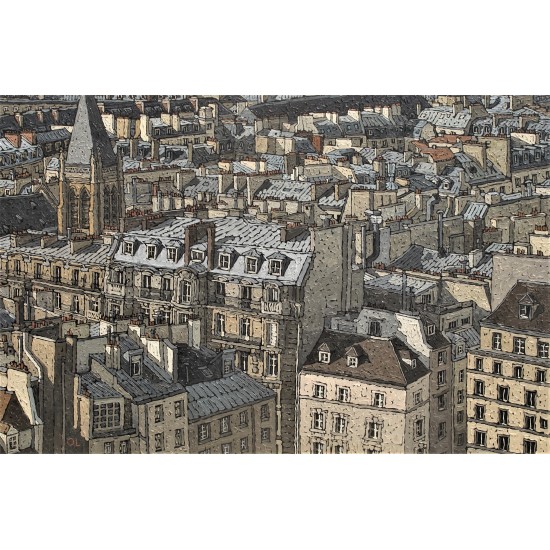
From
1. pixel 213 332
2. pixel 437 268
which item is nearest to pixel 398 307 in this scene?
pixel 437 268

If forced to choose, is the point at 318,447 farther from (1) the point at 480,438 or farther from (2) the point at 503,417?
(2) the point at 503,417

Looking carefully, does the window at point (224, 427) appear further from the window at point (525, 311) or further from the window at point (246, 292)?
the window at point (525, 311)

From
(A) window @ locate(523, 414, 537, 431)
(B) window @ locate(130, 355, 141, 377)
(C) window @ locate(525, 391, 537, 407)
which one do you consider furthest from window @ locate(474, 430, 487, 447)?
(B) window @ locate(130, 355, 141, 377)

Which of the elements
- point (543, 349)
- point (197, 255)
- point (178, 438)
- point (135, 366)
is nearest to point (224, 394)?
point (178, 438)

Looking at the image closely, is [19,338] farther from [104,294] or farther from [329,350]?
[329,350]

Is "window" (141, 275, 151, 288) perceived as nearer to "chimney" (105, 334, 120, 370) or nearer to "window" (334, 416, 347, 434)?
"chimney" (105, 334, 120, 370)
